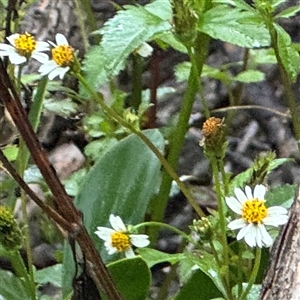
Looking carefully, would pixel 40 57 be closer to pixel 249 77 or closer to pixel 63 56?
pixel 63 56

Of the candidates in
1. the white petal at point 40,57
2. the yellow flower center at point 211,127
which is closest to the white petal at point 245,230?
the yellow flower center at point 211,127

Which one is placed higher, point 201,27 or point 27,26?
point 201,27

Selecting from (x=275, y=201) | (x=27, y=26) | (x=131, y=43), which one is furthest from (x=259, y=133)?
(x=131, y=43)

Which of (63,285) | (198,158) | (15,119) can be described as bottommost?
(198,158)

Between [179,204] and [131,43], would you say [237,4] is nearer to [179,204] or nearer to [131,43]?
[131,43]

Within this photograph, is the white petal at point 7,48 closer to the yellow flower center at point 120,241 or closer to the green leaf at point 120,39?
the green leaf at point 120,39

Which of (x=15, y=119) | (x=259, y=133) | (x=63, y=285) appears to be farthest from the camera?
(x=259, y=133)

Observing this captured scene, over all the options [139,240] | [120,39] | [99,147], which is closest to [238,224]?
[139,240]

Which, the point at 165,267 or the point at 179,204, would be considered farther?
the point at 179,204

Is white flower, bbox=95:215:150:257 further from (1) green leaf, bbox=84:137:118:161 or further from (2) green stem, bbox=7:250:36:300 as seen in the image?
(1) green leaf, bbox=84:137:118:161

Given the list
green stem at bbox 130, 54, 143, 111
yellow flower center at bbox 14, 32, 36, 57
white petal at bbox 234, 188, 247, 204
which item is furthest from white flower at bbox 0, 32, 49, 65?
green stem at bbox 130, 54, 143, 111
